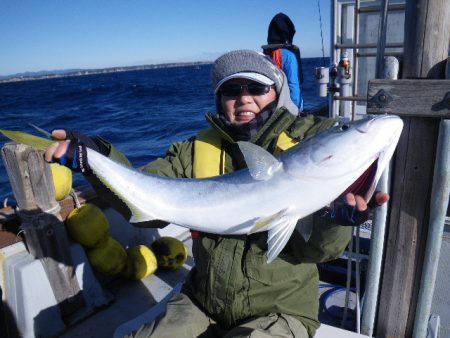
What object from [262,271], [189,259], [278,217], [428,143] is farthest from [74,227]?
[428,143]

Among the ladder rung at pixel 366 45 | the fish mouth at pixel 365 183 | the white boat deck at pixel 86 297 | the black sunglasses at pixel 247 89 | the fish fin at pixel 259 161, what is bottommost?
the white boat deck at pixel 86 297

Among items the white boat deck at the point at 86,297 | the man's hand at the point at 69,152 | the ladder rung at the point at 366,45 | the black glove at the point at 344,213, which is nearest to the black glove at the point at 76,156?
the man's hand at the point at 69,152

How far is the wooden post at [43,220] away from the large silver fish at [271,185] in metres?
1.45

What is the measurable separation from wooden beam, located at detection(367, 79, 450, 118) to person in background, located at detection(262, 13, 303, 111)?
12.0 ft

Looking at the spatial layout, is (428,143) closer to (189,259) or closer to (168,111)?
(189,259)

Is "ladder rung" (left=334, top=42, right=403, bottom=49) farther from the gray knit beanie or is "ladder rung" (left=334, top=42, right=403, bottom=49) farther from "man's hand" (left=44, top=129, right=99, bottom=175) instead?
"man's hand" (left=44, top=129, right=99, bottom=175)

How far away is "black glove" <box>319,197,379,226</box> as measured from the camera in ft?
6.86

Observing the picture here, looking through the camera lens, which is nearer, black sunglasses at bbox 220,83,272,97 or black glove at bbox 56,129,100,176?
black glove at bbox 56,129,100,176

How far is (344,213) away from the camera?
213cm

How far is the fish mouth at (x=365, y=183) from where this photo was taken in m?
2.07

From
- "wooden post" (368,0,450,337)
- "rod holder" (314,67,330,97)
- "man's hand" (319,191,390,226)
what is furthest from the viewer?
"rod holder" (314,67,330,97)

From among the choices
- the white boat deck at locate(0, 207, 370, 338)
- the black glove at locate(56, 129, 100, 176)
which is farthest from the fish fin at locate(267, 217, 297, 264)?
the white boat deck at locate(0, 207, 370, 338)

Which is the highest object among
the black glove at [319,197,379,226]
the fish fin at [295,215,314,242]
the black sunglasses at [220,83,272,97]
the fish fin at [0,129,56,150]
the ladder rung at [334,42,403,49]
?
the ladder rung at [334,42,403,49]

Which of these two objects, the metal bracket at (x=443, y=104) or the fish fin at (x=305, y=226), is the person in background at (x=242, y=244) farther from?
the metal bracket at (x=443, y=104)
